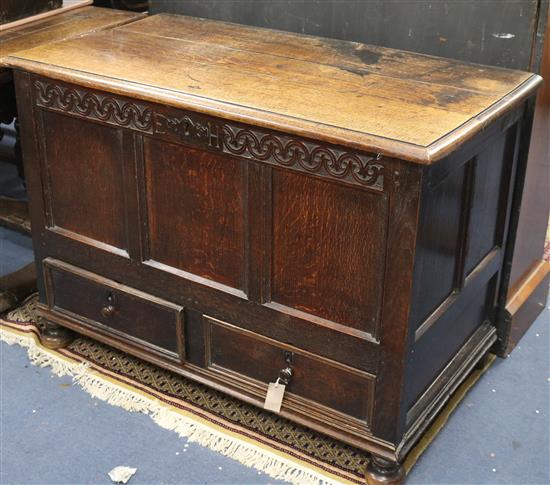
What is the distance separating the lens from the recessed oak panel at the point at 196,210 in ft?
6.15

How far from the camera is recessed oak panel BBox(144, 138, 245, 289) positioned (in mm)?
1875

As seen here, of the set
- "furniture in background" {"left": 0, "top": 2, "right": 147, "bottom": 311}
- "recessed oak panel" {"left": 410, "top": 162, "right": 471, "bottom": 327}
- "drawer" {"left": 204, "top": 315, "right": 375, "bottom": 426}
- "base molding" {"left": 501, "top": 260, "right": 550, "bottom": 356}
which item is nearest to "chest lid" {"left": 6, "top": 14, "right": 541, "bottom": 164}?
"recessed oak panel" {"left": 410, "top": 162, "right": 471, "bottom": 327}

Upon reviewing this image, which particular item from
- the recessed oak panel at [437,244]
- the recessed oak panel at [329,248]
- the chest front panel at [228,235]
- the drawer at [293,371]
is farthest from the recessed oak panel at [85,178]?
the recessed oak panel at [437,244]

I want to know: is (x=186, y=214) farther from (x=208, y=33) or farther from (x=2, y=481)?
(x=2, y=481)

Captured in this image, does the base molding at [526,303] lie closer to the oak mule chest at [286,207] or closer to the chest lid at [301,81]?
the oak mule chest at [286,207]

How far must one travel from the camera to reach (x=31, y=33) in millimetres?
2482

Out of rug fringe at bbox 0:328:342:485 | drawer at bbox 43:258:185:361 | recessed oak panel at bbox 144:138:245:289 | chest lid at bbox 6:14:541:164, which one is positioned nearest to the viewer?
chest lid at bbox 6:14:541:164

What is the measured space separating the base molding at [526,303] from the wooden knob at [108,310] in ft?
3.32

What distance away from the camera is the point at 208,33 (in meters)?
2.23

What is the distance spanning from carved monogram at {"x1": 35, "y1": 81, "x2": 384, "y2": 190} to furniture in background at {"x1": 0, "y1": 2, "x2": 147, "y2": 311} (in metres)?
0.37

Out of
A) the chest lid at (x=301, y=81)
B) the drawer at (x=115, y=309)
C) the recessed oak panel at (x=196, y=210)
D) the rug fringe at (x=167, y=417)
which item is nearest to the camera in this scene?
the chest lid at (x=301, y=81)

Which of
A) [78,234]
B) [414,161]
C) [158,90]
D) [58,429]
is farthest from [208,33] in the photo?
[58,429]

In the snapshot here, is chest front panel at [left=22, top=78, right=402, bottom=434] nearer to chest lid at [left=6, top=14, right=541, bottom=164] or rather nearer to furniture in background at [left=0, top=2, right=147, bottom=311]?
chest lid at [left=6, top=14, right=541, bottom=164]

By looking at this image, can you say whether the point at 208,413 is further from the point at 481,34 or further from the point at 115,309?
the point at 481,34
